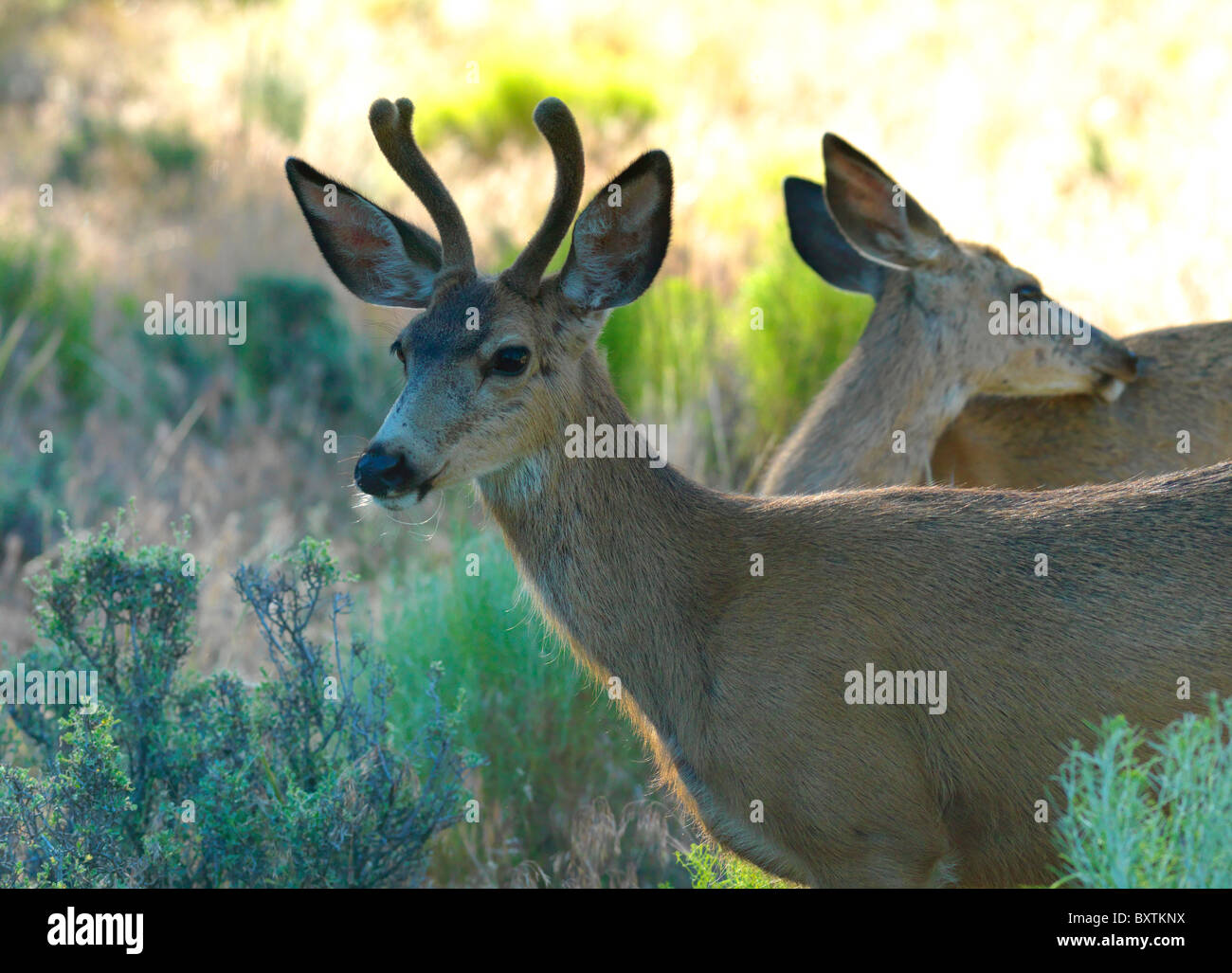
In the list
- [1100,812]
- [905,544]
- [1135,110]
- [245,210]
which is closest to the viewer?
[1100,812]

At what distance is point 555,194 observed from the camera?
4422mm

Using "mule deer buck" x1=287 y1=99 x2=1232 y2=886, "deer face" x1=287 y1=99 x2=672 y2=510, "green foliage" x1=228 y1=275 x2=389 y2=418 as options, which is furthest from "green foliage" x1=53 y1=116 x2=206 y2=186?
"mule deer buck" x1=287 y1=99 x2=1232 y2=886

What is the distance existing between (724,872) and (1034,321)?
2.99m

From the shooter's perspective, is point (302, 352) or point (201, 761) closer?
point (201, 761)

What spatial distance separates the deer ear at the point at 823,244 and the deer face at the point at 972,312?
0.97 feet

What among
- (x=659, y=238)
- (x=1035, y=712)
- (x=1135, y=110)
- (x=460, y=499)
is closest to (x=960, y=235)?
(x=1135, y=110)

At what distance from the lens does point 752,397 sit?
873 cm

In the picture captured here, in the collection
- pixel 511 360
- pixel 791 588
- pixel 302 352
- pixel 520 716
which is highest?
pixel 302 352

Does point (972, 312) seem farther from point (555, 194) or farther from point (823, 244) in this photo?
point (555, 194)

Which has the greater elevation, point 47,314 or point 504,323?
point 47,314

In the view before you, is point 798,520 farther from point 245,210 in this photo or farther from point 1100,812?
point 245,210

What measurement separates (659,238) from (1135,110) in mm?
11833
